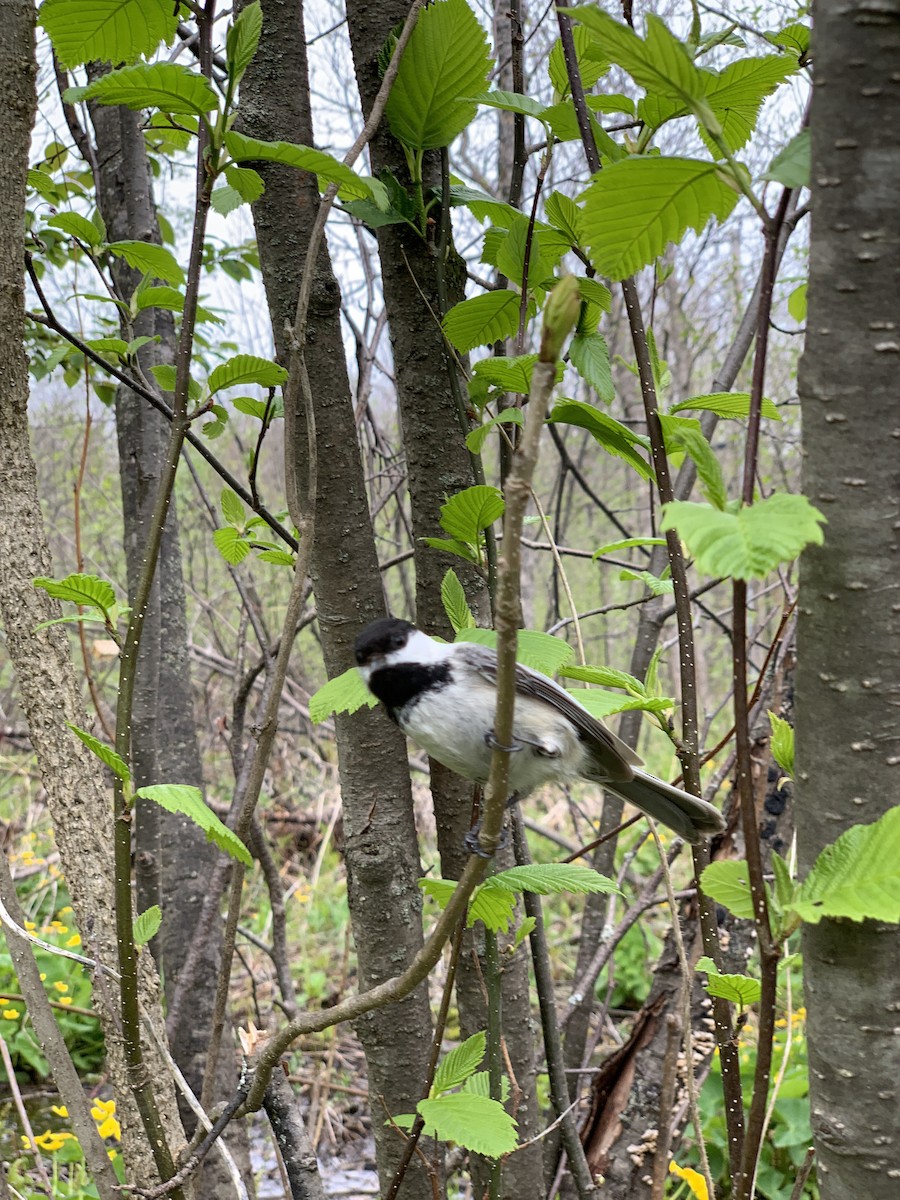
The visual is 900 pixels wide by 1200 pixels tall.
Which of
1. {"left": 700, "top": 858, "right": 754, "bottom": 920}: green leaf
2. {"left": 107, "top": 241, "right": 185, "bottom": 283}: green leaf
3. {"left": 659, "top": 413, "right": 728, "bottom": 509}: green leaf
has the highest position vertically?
{"left": 107, "top": 241, "right": 185, "bottom": 283}: green leaf

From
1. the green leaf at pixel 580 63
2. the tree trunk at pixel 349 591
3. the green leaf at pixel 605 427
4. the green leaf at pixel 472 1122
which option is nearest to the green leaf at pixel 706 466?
the green leaf at pixel 605 427

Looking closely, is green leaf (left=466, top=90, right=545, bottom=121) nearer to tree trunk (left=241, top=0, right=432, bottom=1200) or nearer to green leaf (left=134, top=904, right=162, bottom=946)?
tree trunk (left=241, top=0, right=432, bottom=1200)

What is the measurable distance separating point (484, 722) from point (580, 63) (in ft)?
3.65

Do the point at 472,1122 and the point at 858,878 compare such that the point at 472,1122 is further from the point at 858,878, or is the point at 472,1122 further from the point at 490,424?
the point at 490,424

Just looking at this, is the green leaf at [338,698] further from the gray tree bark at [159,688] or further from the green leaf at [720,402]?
the gray tree bark at [159,688]

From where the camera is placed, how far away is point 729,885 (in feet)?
3.18

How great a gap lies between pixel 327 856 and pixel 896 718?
6547 millimetres

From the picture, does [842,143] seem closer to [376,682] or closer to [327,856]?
[376,682]

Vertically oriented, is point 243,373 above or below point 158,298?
below

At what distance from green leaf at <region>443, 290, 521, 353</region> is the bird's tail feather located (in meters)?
0.74

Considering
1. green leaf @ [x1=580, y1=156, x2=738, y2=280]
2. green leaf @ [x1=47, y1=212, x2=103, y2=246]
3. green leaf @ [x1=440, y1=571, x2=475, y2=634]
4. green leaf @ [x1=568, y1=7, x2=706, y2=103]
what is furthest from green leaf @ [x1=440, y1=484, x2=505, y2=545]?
green leaf @ [x1=47, y1=212, x2=103, y2=246]

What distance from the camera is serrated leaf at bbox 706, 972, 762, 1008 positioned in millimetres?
1085

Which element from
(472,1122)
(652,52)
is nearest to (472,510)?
(652,52)

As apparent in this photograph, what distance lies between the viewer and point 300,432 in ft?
5.67
